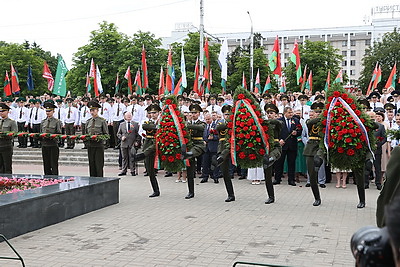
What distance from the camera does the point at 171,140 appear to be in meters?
10.5

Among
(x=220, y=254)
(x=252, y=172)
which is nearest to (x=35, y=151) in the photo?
(x=252, y=172)

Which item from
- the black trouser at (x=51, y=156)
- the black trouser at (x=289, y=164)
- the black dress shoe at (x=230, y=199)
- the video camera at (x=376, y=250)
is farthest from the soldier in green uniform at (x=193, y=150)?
the video camera at (x=376, y=250)

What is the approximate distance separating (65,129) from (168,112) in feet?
33.6

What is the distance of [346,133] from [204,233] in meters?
3.53

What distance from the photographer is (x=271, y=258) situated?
20.0 ft

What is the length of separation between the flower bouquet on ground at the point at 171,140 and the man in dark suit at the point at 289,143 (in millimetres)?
3298

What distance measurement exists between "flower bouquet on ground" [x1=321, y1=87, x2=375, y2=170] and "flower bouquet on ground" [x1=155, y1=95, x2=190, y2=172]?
9.77 feet

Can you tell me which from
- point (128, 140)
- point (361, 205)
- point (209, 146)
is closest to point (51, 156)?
point (128, 140)

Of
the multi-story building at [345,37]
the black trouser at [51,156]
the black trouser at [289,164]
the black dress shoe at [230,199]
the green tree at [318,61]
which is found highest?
the multi-story building at [345,37]

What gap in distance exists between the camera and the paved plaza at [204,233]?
612cm

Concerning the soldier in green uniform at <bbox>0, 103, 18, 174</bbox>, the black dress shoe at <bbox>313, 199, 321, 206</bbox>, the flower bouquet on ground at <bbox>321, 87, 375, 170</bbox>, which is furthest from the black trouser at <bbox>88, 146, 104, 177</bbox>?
the flower bouquet on ground at <bbox>321, 87, 375, 170</bbox>

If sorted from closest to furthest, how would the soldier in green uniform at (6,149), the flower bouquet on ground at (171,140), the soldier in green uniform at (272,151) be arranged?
the soldier in green uniform at (272,151) < the flower bouquet on ground at (171,140) < the soldier in green uniform at (6,149)

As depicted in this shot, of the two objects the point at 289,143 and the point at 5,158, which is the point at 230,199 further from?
the point at 5,158

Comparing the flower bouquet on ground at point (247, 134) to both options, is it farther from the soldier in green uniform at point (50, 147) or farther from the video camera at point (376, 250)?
the video camera at point (376, 250)
